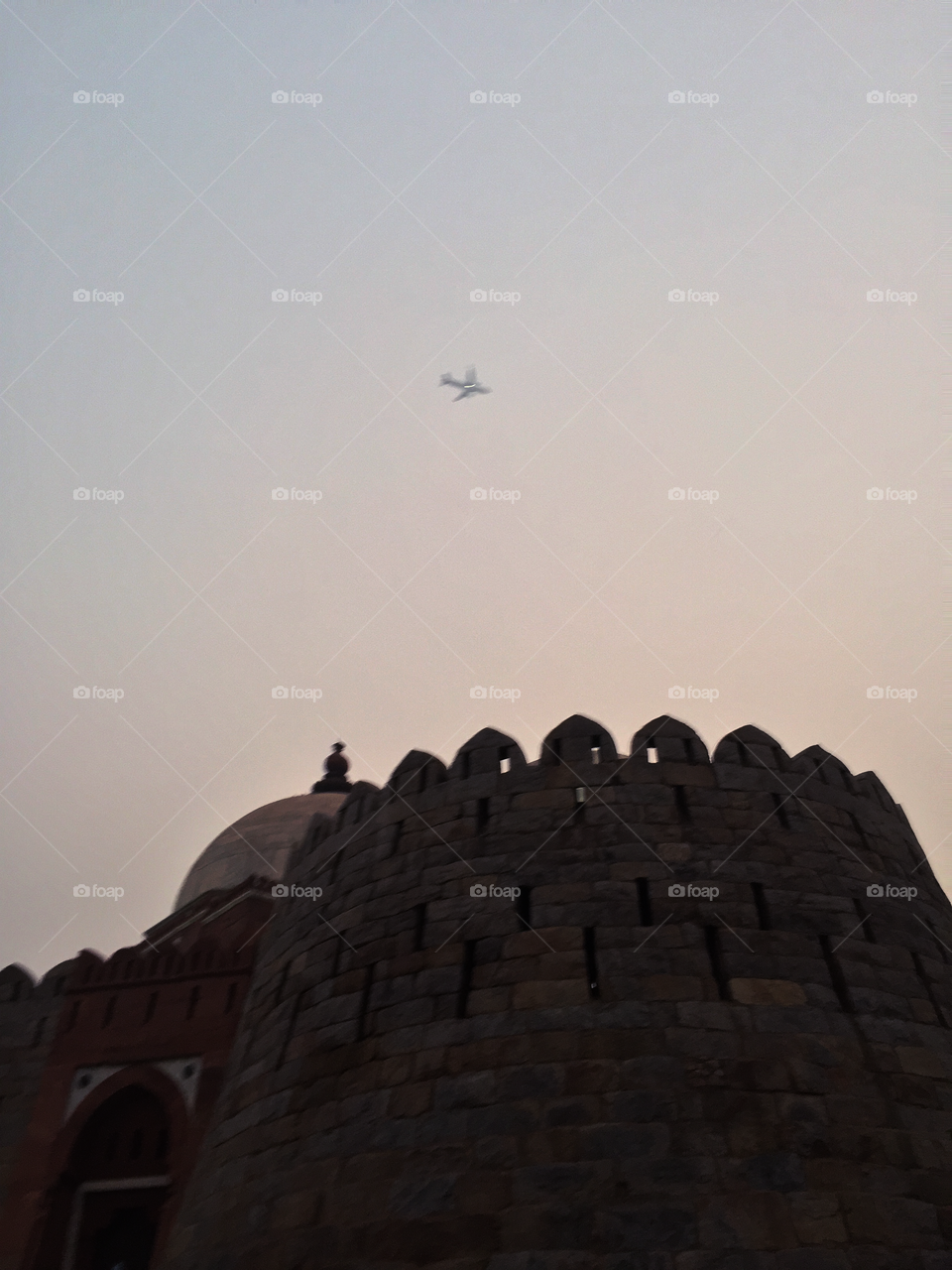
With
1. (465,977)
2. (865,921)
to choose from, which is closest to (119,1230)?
(465,977)

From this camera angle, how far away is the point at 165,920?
16.9 metres

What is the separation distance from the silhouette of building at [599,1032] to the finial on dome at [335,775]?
13588 mm

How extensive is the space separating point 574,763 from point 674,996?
84.5 inches

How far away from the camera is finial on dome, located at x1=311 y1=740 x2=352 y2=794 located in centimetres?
2244

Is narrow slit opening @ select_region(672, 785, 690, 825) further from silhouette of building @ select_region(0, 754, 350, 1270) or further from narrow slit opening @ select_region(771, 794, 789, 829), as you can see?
silhouette of building @ select_region(0, 754, 350, 1270)

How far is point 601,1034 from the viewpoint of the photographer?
6.08m

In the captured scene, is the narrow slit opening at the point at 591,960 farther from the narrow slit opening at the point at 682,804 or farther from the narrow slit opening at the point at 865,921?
the narrow slit opening at the point at 865,921

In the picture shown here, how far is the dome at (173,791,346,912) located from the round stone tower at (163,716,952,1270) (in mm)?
A: 10712

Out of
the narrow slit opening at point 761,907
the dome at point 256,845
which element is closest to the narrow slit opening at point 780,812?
the narrow slit opening at point 761,907

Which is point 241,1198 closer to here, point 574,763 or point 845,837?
point 574,763

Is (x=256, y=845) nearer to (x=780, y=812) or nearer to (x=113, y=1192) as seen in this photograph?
(x=113, y=1192)

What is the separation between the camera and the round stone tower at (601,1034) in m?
5.39

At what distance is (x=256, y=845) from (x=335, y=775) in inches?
144

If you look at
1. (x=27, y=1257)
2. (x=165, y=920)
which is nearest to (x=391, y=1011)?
(x=27, y=1257)
